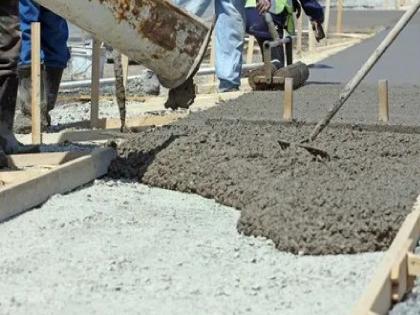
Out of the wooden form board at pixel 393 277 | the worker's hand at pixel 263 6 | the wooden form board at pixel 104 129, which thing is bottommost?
the wooden form board at pixel 104 129

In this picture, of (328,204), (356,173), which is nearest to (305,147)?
(356,173)

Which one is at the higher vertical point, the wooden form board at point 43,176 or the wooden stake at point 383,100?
the wooden stake at point 383,100

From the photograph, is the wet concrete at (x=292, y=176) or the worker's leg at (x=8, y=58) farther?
the worker's leg at (x=8, y=58)

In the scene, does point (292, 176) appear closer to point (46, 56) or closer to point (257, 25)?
point (46, 56)

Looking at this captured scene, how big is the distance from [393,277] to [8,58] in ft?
8.35

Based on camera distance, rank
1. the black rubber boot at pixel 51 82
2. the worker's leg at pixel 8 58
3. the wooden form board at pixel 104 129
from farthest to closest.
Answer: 1. the black rubber boot at pixel 51 82
2. the wooden form board at pixel 104 129
3. the worker's leg at pixel 8 58

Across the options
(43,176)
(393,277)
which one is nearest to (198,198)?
(43,176)

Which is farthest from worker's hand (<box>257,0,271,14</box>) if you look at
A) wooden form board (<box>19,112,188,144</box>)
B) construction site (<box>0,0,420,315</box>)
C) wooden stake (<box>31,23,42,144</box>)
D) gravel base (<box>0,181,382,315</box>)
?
gravel base (<box>0,181,382,315</box>)

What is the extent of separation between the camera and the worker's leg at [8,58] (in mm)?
5137

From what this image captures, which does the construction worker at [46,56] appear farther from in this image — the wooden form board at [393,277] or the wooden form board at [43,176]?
the wooden form board at [393,277]

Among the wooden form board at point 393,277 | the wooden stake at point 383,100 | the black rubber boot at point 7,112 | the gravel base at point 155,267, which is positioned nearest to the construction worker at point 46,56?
the black rubber boot at point 7,112

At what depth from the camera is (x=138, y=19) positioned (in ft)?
17.0

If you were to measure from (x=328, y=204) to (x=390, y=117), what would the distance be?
248 cm

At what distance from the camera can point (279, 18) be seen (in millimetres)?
9930
